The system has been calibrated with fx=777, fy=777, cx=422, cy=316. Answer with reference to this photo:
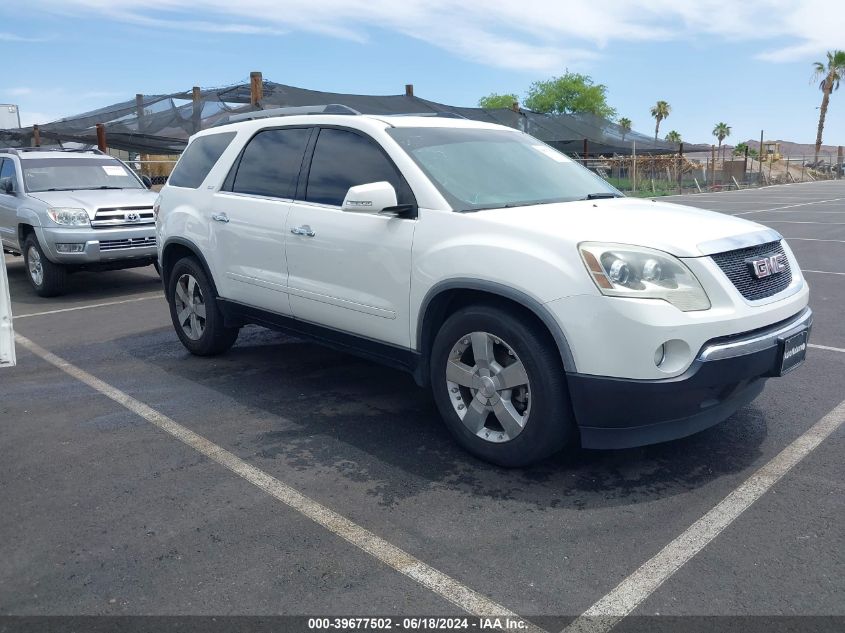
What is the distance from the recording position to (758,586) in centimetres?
285

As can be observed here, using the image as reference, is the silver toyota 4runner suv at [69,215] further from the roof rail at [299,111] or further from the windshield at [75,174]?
the roof rail at [299,111]

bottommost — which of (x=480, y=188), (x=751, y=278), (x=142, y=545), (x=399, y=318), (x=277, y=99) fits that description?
(x=142, y=545)

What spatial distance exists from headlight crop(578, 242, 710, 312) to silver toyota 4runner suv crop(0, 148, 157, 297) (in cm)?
727

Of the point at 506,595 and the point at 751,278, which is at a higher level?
the point at 751,278

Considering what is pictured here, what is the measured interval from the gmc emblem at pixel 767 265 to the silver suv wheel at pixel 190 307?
395 centimetres

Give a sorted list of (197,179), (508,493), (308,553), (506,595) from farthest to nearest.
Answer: (197,179), (508,493), (308,553), (506,595)

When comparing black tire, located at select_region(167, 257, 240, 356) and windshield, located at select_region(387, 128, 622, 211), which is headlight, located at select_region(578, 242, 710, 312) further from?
black tire, located at select_region(167, 257, 240, 356)

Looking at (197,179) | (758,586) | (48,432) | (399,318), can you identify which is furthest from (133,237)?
(758,586)

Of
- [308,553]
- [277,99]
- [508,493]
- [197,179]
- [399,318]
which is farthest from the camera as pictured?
[277,99]

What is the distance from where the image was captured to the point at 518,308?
375 cm

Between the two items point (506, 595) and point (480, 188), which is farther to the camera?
point (480, 188)

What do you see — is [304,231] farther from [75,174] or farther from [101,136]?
[101,136]

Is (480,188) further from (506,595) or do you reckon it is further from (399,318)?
(506,595)

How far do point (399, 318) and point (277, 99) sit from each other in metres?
12.7
